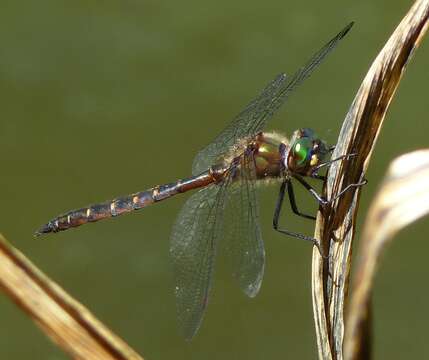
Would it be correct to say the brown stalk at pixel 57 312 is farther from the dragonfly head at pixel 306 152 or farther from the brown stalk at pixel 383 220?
the dragonfly head at pixel 306 152

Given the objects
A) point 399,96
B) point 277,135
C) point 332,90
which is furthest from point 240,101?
point 277,135

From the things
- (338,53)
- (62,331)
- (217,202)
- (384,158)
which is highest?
(338,53)

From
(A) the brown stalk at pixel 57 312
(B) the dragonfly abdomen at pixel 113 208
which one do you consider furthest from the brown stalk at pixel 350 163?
(B) the dragonfly abdomen at pixel 113 208

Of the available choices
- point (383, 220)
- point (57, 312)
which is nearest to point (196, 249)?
point (57, 312)

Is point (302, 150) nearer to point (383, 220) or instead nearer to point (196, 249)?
point (196, 249)

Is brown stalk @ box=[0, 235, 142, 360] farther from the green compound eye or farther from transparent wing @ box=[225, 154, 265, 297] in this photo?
the green compound eye

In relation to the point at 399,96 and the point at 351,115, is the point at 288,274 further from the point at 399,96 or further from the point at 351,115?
the point at 351,115
